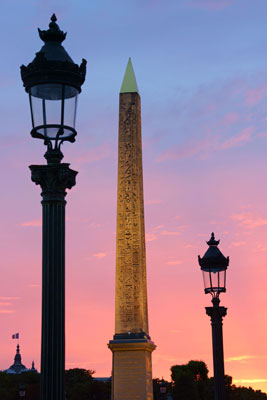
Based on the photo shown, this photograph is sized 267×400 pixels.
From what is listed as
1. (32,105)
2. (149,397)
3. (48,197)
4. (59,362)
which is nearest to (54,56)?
(32,105)

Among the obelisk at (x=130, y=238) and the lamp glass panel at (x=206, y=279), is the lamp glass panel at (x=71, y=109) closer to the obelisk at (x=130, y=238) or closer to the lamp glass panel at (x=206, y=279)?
the lamp glass panel at (x=206, y=279)

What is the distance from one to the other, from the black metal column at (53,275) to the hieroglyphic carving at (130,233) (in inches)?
1105

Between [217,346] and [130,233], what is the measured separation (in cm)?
2087

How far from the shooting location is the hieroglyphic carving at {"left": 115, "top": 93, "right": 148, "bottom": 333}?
37.6 m

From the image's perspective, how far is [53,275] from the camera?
904 cm

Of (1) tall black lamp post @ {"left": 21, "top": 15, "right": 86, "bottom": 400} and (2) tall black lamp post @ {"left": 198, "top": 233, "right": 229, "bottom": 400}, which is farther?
(2) tall black lamp post @ {"left": 198, "top": 233, "right": 229, "bottom": 400}

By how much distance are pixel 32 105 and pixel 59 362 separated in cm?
248

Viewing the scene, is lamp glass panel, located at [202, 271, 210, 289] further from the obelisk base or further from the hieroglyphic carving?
the obelisk base

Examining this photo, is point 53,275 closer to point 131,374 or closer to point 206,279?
point 206,279

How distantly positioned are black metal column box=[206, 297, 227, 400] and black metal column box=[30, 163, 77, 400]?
8354mm

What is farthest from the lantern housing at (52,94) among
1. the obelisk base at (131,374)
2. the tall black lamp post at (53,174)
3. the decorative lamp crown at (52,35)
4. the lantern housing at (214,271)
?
the obelisk base at (131,374)

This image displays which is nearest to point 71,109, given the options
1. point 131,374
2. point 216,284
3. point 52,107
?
point 52,107

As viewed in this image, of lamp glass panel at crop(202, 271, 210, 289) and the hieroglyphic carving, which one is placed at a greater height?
the hieroglyphic carving

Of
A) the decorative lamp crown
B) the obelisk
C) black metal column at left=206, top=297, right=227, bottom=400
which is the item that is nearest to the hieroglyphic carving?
the obelisk
